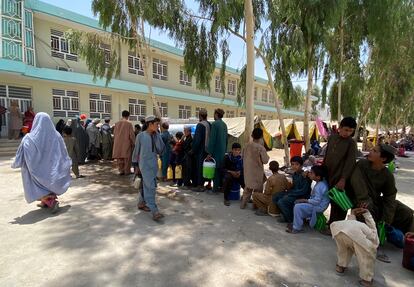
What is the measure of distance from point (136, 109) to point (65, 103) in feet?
16.6

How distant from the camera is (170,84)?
23.1m

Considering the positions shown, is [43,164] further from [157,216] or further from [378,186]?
[378,186]

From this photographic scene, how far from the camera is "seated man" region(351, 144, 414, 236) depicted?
12.1 ft

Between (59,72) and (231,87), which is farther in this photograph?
(231,87)

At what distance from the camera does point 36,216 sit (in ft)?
15.8

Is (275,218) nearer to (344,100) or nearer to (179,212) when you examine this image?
(179,212)

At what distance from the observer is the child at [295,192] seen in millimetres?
4641

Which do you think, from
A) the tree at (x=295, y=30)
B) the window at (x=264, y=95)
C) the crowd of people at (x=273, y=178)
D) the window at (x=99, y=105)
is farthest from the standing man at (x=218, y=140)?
the window at (x=264, y=95)

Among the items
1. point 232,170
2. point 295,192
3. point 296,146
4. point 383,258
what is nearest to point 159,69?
point 296,146

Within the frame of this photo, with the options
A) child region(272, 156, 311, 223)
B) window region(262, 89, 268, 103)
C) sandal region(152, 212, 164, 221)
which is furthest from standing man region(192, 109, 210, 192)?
window region(262, 89, 268, 103)

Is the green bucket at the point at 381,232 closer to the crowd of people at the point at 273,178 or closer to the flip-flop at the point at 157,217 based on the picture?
the crowd of people at the point at 273,178

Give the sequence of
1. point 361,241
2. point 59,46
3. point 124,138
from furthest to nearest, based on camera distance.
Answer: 1. point 59,46
2. point 124,138
3. point 361,241

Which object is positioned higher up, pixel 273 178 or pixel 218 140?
pixel 218 140

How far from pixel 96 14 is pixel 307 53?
7.26 m
